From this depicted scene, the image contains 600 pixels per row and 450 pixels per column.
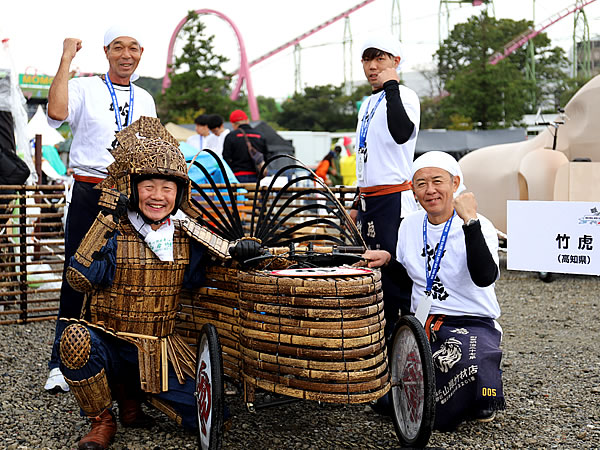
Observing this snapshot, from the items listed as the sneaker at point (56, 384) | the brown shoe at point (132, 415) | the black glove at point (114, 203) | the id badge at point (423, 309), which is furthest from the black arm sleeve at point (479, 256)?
the sneaker at point (56, 384)

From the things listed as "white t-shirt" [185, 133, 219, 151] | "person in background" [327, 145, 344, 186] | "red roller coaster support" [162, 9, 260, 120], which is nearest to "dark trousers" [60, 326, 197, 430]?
"white t-shirt" [185, 133, 219, 151]

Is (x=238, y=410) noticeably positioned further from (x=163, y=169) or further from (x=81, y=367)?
A: (x=163, y=169)

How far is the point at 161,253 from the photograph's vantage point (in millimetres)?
2857

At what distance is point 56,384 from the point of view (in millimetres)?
3680

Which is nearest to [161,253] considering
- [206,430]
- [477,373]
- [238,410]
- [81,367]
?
[81,367]

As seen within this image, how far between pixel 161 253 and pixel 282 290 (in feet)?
2.39

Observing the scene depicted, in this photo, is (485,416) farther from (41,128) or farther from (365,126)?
(41,128)

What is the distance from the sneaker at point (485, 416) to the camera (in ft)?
10.4

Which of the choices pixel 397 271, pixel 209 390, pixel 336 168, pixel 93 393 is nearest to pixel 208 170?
pixel 397 271

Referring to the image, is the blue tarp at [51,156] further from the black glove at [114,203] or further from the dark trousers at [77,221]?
the black glove at [114,203]

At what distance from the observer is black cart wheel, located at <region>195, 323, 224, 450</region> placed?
7.86 feet

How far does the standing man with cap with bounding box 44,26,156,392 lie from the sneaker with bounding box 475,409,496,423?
2185 millimetres

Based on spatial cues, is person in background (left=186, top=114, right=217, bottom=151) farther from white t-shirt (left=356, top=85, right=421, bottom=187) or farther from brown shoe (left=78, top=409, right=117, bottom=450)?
brown shoe (left=78, top=409, right=117, bottom=450)

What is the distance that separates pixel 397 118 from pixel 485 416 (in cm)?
156
